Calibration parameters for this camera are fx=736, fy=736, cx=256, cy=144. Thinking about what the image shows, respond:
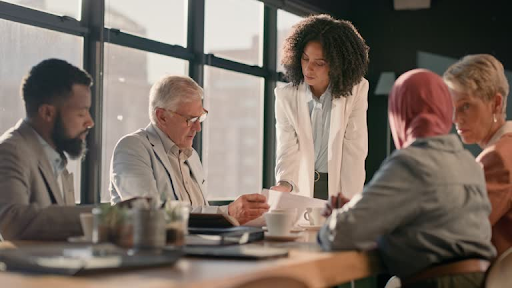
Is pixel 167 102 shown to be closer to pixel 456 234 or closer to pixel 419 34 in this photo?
pixel 456 234

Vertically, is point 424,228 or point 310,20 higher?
point 310,20

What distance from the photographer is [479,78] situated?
7.98 feet

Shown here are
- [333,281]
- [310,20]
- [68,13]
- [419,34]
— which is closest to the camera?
[333,281]

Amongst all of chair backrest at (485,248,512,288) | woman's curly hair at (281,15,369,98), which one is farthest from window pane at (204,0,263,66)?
chair backrest at (485,248,512,288)

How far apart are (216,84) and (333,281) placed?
14.6 ft

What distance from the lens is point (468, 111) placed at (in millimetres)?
2473

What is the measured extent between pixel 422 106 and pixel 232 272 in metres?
0.81

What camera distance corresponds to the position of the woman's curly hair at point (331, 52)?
154 inches

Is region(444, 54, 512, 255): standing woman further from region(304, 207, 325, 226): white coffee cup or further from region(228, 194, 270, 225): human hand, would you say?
region(228, 194, 270, 225): human hand

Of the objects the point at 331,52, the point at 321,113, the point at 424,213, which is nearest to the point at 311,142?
the point at 321,113

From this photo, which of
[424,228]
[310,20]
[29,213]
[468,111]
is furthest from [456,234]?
[310,20]

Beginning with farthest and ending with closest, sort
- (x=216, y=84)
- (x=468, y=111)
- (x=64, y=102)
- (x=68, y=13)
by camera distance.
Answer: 1. (x=216, y=84)
2. (x=68, y=13)
3. (x=468, y=111)
4. (x=64, y=102)

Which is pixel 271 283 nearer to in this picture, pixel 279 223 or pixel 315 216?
pixel 279 223

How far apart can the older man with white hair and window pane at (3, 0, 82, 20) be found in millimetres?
1520
